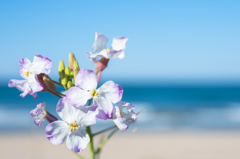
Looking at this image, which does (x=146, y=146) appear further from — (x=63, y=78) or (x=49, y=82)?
(x=49, y=82)

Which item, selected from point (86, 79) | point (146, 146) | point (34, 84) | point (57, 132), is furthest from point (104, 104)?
point (146, 146)

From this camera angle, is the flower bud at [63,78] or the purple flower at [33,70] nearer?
the purple flower at [33,70]

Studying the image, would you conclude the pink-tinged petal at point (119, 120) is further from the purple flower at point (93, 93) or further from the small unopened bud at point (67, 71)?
the small unopened bud at point (67, 71)

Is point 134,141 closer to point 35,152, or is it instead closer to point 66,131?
point 35,152

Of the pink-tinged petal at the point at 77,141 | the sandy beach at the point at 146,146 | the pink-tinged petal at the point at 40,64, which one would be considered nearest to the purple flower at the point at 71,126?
the pink-tinged petal at the point at 77,141

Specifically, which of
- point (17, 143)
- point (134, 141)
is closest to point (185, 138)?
point (134, 141)

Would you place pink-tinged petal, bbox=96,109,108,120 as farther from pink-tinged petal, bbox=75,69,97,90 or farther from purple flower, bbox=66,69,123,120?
pink-tinged petal, bbox=75,69,97,90

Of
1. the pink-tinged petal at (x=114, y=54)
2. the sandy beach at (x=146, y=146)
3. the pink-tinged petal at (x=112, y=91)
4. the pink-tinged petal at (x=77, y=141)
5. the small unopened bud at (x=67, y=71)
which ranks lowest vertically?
the pink-tinged petal at (x=77, y=141)
